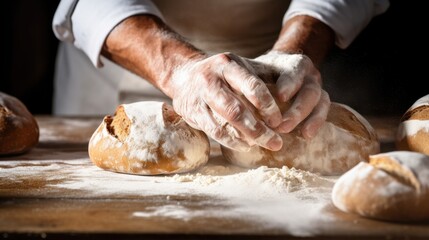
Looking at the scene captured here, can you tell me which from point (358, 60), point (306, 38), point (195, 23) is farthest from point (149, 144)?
point (358, 60)

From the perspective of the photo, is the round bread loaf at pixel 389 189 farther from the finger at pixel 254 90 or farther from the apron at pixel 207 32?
the apron at pixel 207 32

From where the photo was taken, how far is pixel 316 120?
5.30 feet

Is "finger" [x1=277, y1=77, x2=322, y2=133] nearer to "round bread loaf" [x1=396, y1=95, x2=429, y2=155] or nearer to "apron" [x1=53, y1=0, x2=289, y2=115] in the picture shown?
"round bread loaf" [x1=396, y1=95, x2=429, y2=155]

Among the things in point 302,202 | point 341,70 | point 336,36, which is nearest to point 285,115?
point 302,202

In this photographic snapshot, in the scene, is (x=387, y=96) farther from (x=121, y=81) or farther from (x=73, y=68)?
(x=73, y=68)

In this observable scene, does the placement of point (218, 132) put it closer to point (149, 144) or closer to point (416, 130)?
point (149, 144)

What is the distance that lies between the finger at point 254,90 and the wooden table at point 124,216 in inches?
10.2

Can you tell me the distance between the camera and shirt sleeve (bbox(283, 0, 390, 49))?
2.27 metres

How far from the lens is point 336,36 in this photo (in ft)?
7.80

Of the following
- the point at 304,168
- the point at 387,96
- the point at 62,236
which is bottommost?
the point at 387,96

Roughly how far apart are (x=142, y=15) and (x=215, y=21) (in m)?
0.43

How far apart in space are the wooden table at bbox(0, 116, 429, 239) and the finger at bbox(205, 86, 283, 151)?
0.66ft

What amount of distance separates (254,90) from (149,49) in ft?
2.17

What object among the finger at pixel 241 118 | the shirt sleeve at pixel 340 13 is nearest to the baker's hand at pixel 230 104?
the finger at pixel 241 118
